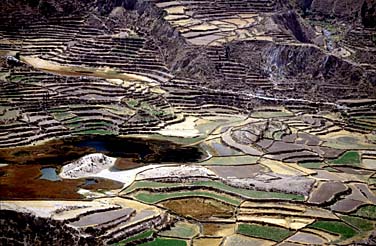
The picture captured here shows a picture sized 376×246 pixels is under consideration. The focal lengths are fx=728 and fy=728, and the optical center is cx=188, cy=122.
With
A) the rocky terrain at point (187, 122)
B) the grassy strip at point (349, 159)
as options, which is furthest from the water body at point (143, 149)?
the grassy strip at point (349, 159)

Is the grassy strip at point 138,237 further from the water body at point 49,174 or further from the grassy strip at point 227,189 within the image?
the water body at point 49,174

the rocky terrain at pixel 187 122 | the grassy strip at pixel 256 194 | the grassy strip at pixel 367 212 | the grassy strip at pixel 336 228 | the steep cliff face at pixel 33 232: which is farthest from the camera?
the grassy strip at pixel 256 194

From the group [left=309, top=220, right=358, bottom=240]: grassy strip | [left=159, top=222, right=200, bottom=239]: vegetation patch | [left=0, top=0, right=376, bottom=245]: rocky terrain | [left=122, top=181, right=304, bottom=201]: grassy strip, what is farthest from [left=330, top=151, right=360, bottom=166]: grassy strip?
[left=159, top=222, right=200, bottom=239]: vegetation patch

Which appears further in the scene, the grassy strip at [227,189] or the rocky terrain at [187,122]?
the grassy strip at [227,189]

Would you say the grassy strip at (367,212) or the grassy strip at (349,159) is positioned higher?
the grassy strip at (367,212)

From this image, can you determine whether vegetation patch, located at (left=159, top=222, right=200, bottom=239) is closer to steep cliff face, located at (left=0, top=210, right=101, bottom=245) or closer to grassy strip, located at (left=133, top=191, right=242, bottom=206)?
grassy strip, located at (left=133, top=191, right=242, bottom=206)

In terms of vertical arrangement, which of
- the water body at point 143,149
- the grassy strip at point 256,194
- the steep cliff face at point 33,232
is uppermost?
the steep cliff face at point 33,232

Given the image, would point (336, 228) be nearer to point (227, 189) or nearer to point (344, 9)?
point (227, 189)

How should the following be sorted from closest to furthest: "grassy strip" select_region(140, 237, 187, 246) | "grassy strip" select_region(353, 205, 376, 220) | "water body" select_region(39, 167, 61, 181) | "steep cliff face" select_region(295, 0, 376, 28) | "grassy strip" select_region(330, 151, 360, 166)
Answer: "grassy strip" select_region(140, 237, 187, 246) → "grassy strip" select_region(353, 205, 376, 220) → "water body" select_region(39, 167, 61, 181) → "grassy strip" select_region(330, 151, 360, 166) → "steep cliff face" select_region(295, 0, 376, 28)
